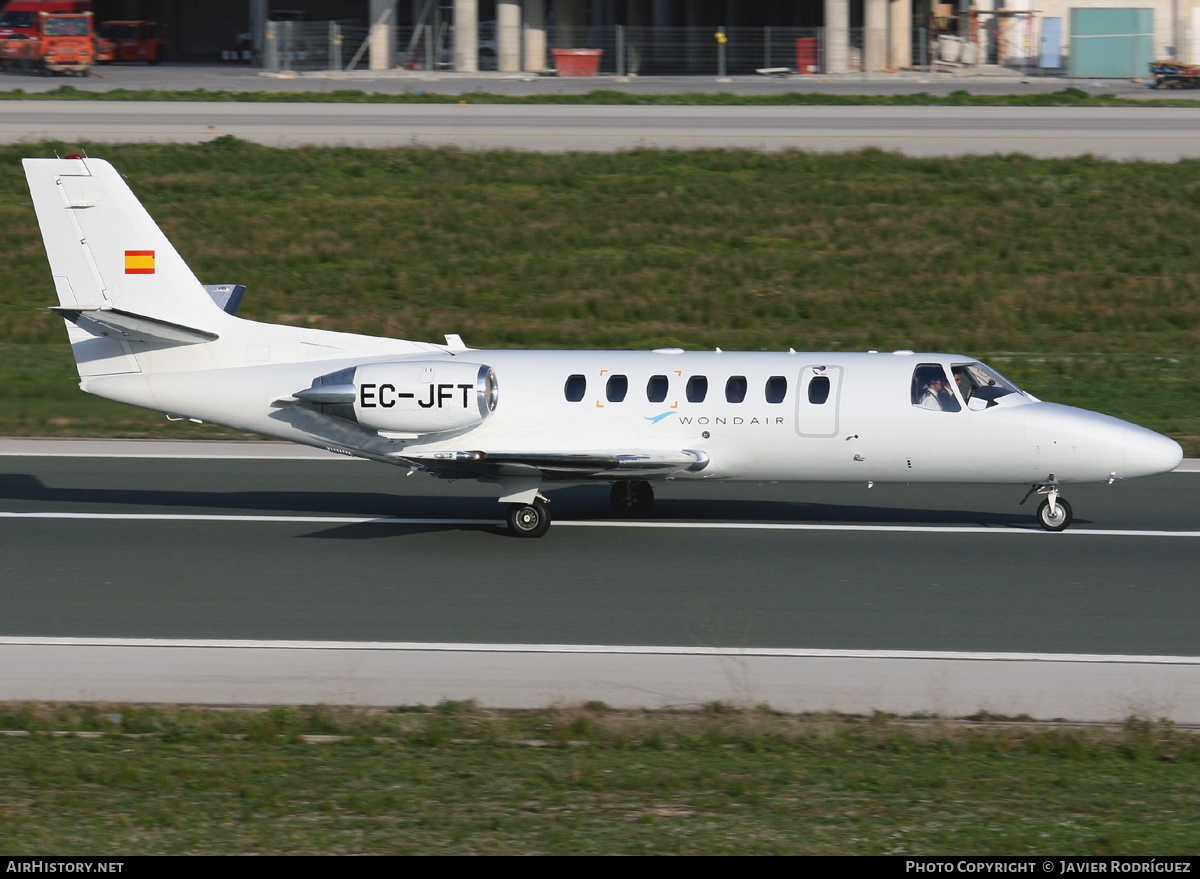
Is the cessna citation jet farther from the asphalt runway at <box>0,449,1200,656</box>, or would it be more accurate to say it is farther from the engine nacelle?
the asphalt runway at <box>0,449,1200,656</box>

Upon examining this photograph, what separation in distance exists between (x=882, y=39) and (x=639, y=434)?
53.3m

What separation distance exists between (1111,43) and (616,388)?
189 feet

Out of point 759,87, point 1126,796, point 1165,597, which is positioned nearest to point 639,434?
point 1165,597

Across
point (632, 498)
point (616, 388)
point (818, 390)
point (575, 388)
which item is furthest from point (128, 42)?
point (818, 390)

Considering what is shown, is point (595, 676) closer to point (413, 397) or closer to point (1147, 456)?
point (413, 397)

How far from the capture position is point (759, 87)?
198 feet

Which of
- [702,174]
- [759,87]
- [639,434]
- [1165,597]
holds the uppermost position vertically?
[759,87]

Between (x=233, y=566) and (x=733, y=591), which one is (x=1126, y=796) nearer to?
(x=733, y=591)

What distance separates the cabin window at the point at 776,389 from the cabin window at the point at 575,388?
88.2 inches

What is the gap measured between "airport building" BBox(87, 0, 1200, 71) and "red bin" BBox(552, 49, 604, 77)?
0.25m

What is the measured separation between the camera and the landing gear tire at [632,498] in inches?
758

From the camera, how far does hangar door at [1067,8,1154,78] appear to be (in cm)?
6681

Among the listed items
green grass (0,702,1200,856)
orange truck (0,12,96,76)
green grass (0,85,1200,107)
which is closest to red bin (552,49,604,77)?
green grass (0,85,1200,107)
